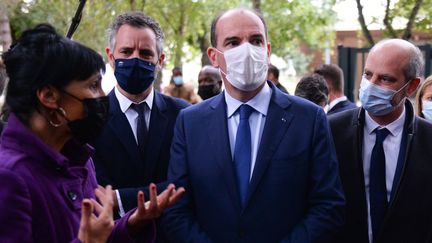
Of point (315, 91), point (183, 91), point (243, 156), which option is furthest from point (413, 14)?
point (243, 156)

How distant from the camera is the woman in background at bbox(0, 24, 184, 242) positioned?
223 centimetres

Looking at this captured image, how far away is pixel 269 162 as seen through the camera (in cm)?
302

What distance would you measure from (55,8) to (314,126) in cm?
1251

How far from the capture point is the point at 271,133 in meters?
3.09

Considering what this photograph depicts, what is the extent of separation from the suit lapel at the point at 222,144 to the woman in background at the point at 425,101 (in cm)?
242

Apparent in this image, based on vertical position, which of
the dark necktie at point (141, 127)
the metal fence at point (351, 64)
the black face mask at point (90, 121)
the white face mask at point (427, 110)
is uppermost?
the black face mask at point (90, 121)

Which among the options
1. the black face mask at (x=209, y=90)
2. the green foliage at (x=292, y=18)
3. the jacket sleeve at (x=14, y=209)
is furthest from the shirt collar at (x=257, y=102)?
the green foliage at (x=292, y=18)

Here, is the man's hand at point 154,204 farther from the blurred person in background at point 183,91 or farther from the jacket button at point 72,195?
the blurred person in background at point 183,91

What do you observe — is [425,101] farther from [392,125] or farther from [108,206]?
[108,206]

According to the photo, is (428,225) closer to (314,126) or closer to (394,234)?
(394,234)

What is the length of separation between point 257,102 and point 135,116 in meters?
0.91

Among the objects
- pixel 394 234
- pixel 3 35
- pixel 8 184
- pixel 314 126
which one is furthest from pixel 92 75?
pixel 3 35

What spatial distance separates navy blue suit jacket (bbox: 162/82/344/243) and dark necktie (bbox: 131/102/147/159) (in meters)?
0.47

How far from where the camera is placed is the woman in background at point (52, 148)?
2.23m
